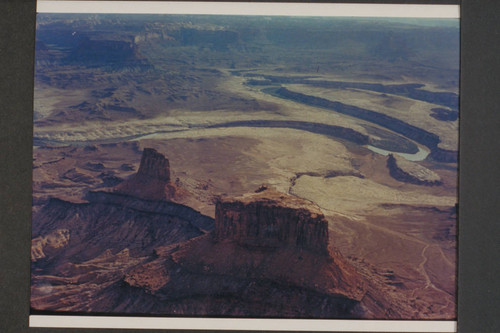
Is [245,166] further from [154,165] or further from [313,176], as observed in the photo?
[154,165]

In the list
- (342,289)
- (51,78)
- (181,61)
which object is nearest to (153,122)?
(181,61)

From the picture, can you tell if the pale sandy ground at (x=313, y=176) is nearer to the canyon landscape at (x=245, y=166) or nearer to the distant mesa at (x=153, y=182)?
the canyon landscape at (x=245, y=166)

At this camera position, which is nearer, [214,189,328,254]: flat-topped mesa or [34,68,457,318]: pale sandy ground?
[34,68,457,318]: pale sandy ground

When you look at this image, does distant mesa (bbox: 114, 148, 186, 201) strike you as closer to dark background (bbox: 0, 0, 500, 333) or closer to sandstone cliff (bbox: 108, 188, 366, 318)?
sandstone cliff (bbox: 108, 188, 366, 318)

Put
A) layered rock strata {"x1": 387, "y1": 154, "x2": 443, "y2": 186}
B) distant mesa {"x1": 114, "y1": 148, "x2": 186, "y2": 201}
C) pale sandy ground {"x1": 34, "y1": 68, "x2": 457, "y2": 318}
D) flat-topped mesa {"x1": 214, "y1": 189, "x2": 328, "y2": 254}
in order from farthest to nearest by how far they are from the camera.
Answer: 1. distant mesa {"x1": 114, "y1": 148, "x2": 186, "y2": 201}
2. layered rock strata {"x1": 387, "y1": 154, "x2": 443, "y2": 186}
3. flat-topped mesa {"x1": 214, "y1": 189, "x2": 328, "y2": 254}
4. pale sandy ground {"x1": 34, "y1": 68, "x2": 457, "y2": 318}

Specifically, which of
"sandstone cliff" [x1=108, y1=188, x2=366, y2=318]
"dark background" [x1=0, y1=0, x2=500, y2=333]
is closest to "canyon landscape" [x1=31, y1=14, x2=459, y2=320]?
"sandstone cliff" [x1=108, y1=188, x2=366, y2=318]

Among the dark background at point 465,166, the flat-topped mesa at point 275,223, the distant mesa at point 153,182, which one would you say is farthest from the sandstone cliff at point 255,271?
the distant mesa at point 153,182
